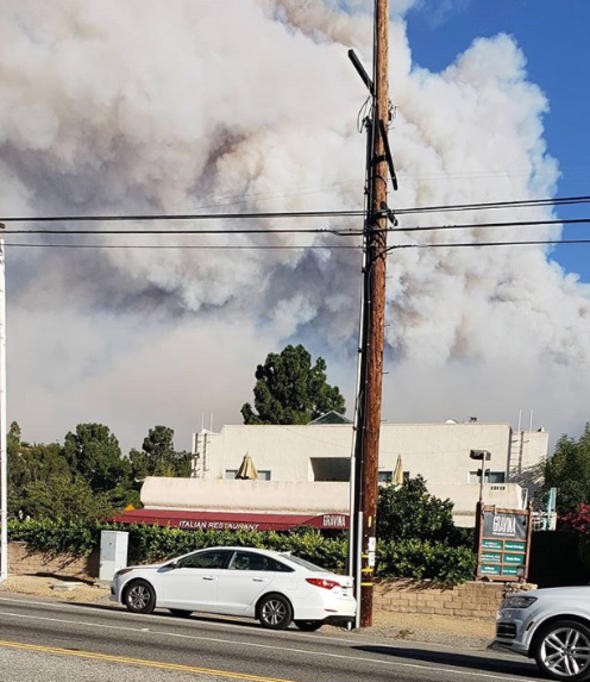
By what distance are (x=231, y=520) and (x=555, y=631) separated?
22.4 metres

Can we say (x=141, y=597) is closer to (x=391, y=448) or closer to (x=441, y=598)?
(x=441, y=598)

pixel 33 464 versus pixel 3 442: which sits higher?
pixel 3 442

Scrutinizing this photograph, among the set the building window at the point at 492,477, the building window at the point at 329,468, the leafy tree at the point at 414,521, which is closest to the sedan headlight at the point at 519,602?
the leafy tree at the point at 414,521

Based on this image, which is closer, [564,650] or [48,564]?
[564,650]

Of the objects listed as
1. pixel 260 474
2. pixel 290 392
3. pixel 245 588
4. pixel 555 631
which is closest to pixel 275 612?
pixel 245 588

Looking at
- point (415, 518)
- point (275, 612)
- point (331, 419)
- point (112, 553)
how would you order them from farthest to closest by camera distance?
point (331, 419) → point (415, 518) → point (112, 553) → point (275, 612)

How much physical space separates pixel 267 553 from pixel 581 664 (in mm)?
7465

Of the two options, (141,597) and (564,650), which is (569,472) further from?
(564,650)

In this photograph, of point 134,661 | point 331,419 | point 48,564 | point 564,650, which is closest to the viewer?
point 134,661

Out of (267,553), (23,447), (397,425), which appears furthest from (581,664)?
(23,447)

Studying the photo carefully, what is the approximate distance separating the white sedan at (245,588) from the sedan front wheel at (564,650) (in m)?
6.13

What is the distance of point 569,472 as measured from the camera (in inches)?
2489

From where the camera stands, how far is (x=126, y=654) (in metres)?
12.3

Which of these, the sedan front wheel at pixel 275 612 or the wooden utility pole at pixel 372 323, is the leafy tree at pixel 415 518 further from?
the sedan front wheel at pixel 275 612
